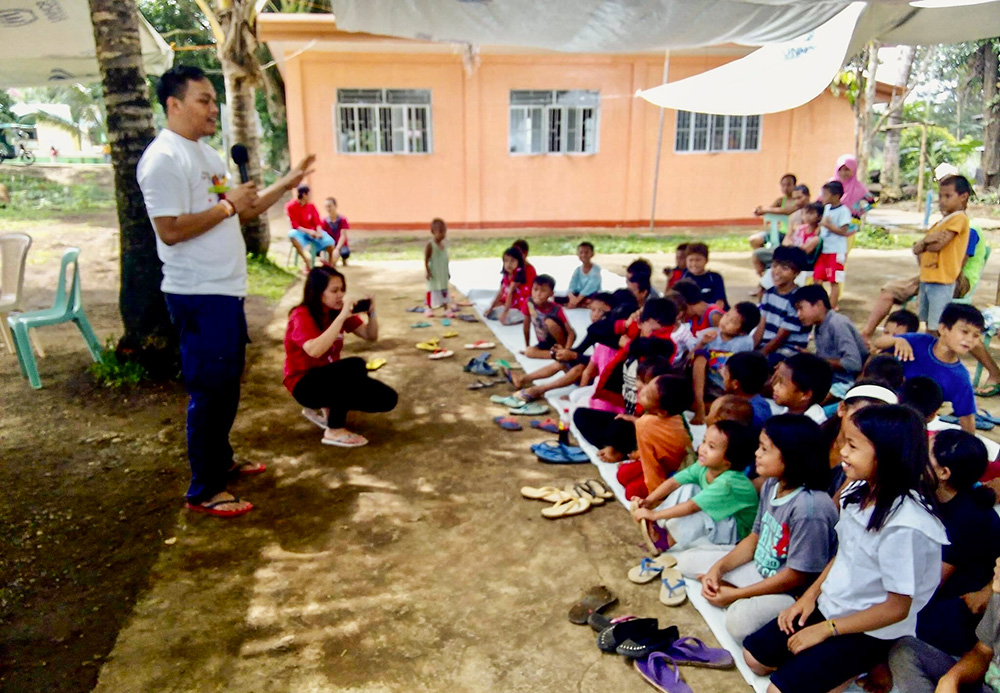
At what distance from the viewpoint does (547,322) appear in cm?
556

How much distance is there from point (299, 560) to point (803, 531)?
6.42 feet

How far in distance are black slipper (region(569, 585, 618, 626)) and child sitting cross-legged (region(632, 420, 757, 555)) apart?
15.5 inches

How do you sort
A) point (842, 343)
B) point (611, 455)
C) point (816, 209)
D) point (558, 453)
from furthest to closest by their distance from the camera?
point (816, 209) → point (842, 343) → point (558, 453) → point (611, 455)

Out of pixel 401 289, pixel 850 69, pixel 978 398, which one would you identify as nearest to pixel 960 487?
pixel 978 398

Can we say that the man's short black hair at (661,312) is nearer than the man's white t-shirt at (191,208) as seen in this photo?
No

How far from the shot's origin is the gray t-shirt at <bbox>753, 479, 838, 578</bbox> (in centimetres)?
244

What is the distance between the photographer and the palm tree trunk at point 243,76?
9.03 meters

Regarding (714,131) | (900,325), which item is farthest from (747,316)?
(714,131)

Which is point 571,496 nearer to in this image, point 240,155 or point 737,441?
point 737,441

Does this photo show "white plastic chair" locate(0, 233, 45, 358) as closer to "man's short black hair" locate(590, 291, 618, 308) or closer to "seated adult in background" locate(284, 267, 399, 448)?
"seated adult in background" locate(284, 267, 399, 448)

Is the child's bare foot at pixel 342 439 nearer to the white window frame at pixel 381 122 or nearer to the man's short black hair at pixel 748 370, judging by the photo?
the man's short black hair at pixel 748 370

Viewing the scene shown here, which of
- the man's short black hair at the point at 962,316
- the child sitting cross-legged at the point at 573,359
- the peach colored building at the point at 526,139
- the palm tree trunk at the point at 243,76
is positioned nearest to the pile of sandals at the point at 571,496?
the child sitting cross-legged at the point at 573,359

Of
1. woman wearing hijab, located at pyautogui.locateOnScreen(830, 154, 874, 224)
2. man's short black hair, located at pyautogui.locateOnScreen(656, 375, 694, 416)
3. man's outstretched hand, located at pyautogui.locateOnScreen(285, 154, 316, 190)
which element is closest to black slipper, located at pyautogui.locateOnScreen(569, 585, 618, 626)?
man's short black hair, located at pyautogui.locateOnScreen(656, 375, 694, 416)

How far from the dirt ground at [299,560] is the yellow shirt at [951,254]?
3.07 m
